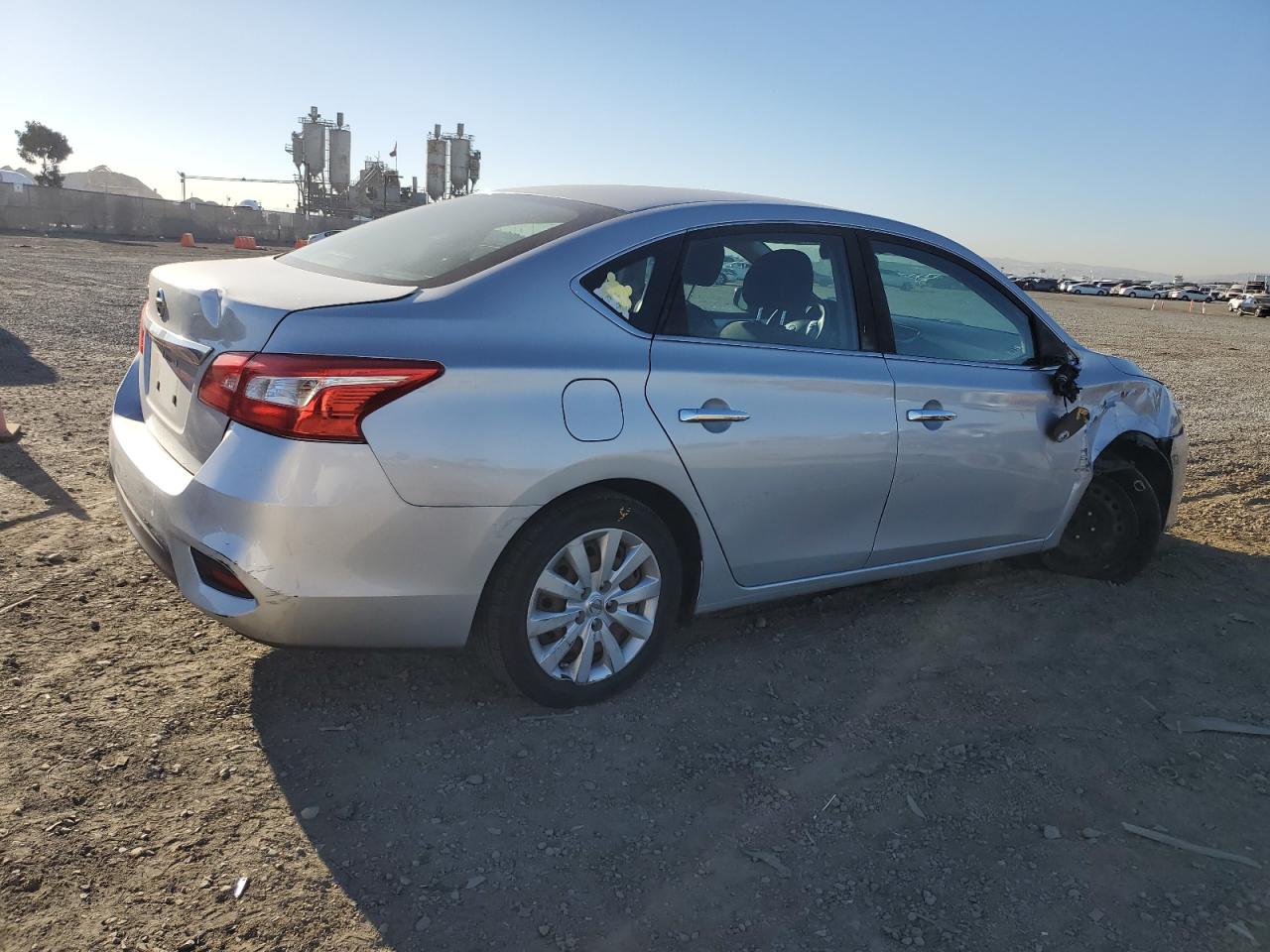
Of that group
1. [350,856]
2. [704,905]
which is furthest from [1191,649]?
[350,856]

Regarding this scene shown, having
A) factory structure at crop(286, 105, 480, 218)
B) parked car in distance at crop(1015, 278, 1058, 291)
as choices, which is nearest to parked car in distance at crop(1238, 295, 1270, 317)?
parked car in distance at crop(1015, 278, 1058, 291)

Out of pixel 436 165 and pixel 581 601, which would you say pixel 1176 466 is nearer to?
pixel 581 601

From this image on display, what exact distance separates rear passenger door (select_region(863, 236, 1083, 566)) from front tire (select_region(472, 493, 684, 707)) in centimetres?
106

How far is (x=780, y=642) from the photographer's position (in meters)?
3.85

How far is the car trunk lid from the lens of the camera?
2.67 m

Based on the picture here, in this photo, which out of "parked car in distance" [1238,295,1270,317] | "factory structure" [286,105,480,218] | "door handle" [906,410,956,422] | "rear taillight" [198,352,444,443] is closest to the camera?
"rear taillight" [198,352,444,443]

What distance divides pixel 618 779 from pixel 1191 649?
2.68 metres

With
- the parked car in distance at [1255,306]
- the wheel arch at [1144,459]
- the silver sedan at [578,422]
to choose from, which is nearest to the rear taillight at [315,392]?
the silver sedan at [578,422]

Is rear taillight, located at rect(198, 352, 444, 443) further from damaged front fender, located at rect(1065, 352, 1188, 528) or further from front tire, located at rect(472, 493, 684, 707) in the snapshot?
damaged front fender, located at rect(1065, 352, 1188, 528)

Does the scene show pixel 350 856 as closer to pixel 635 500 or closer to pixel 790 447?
pixel 635 500

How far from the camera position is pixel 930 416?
3.73 m

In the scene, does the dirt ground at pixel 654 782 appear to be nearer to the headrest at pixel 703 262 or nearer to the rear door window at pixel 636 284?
the rear door window at pixel 636 284

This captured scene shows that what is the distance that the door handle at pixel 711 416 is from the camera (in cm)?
309

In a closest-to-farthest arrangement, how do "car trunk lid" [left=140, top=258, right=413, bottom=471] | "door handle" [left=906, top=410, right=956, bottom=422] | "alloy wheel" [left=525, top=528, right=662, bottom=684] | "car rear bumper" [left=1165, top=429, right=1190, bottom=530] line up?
"car trunk lid" [left=140, top=258, right=413, bottom=471], "alloy wheel" [left=525, top=528, right=662, bottom=684], "door handle" [left=906, top=410, right=956, bottom=422], "car rear bumper" [left=1165, top=429, right=1190, bottom=530]
